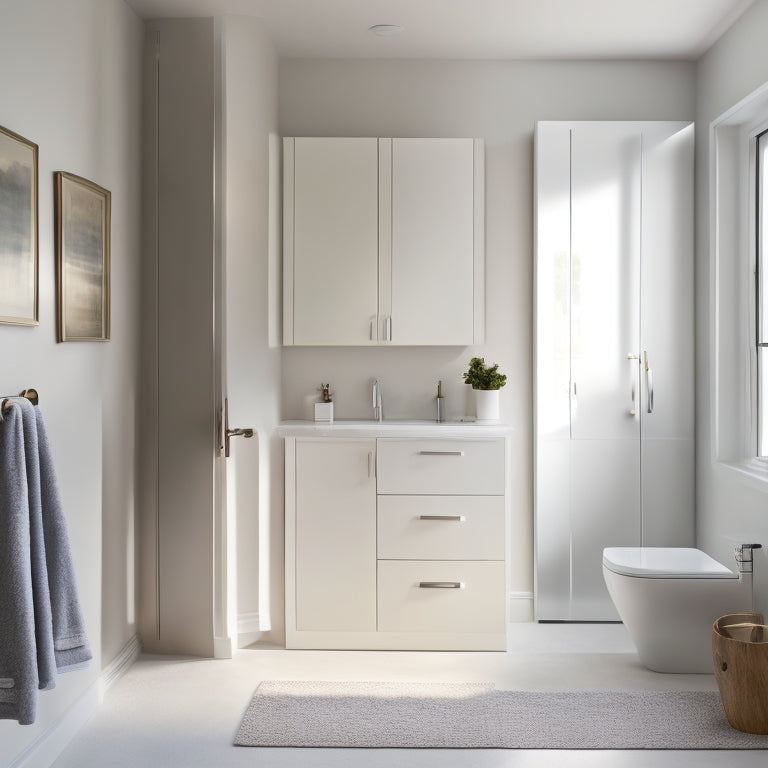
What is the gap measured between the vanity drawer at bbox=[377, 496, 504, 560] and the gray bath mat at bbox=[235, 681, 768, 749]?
554 mm

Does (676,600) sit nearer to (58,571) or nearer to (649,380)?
(649,380)

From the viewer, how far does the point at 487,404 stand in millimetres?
3707

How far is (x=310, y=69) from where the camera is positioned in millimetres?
3826

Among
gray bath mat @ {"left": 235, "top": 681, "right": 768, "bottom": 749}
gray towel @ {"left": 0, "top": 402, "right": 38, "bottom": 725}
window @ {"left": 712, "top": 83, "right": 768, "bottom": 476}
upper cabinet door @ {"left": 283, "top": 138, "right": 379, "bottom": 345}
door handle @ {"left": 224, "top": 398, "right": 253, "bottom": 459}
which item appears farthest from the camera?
upper cabinet door @ {"left": 283, "top": 138, "right": 379, "bottom": 345}

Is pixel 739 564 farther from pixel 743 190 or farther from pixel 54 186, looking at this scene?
pixel 54 186

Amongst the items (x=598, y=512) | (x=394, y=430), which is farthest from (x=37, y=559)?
(x=598, y=512)

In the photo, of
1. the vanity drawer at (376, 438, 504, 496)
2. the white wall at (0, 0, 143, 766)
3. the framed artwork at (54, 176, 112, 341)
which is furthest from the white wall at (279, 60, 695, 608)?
the framed artwork at (54, 176, 112, 341)

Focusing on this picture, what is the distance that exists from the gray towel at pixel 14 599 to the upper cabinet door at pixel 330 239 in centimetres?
178

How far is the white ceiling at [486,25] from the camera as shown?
322 cm

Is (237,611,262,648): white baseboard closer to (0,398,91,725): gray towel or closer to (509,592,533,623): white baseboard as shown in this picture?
(509,592,533,623): white baseboard

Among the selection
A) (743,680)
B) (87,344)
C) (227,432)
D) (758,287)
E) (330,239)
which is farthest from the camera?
(330,239)

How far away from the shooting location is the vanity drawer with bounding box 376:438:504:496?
3.43 metres

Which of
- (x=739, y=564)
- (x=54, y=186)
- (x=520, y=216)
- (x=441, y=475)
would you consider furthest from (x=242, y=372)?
(x=739, y=564)

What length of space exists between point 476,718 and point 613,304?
6.24 feet
